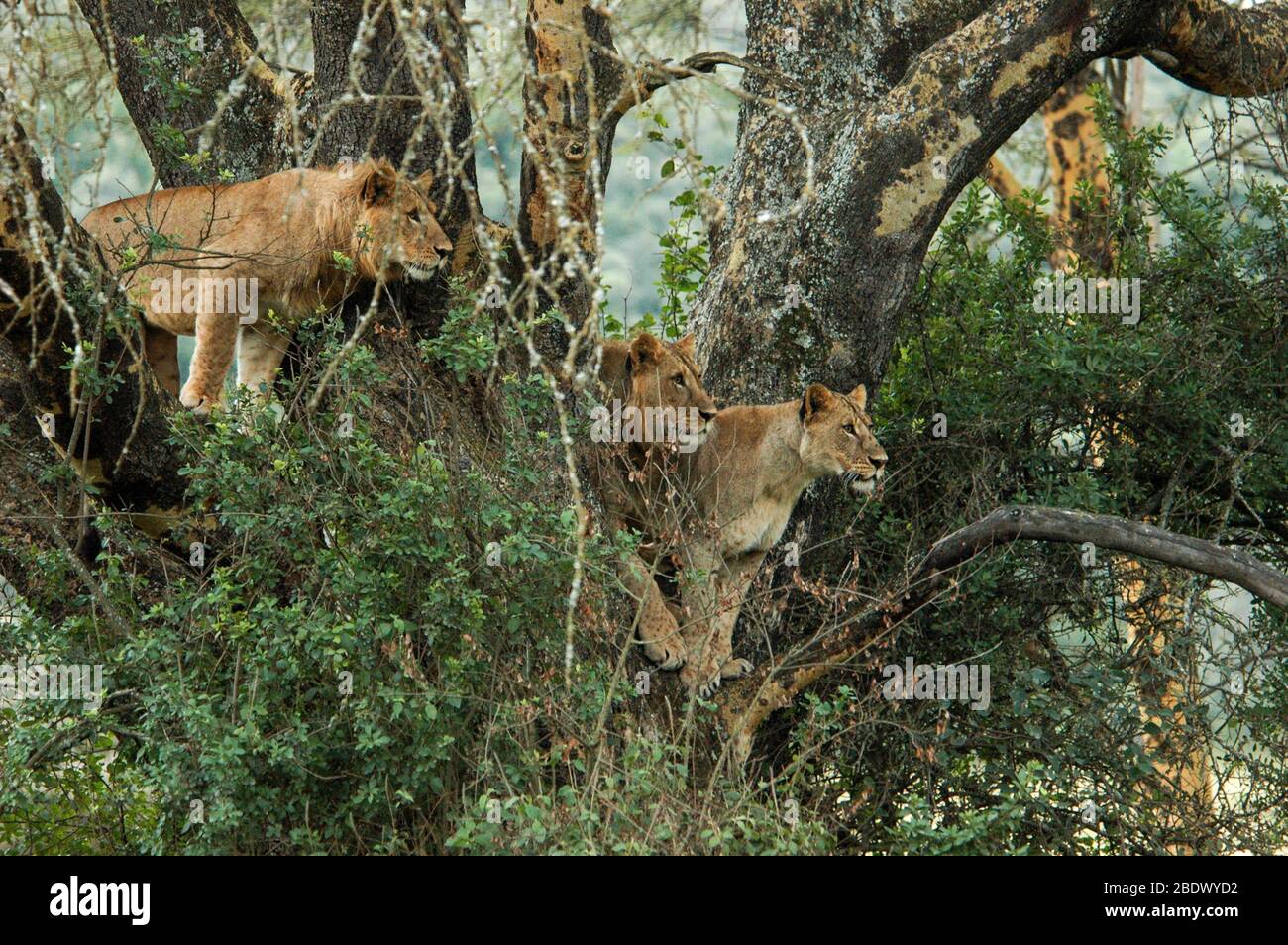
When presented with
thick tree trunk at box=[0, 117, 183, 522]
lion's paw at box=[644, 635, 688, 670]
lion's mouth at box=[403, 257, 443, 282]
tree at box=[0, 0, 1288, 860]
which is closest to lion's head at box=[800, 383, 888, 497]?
tree at box=[0, 0, 1288, 860]

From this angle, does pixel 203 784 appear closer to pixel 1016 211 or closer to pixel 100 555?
pixel 100 555

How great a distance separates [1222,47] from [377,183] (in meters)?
4.32

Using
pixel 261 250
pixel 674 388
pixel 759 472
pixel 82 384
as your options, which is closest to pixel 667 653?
pixel 759 472

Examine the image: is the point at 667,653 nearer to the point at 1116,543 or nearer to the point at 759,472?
the point at 759,472

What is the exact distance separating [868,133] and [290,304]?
271 cm

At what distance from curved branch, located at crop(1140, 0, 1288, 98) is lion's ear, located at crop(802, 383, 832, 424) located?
2564 millimetres

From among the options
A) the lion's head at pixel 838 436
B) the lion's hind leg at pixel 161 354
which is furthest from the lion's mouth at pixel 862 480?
the lion's hind leg at pixel 161 354

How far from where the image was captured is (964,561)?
593 cm

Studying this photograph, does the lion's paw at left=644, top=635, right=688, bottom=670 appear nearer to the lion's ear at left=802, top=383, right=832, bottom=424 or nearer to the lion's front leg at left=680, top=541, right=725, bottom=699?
the lion's front leg at left=680, top=541, right=725, bottom=699

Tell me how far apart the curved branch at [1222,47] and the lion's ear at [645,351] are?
9.64 ft

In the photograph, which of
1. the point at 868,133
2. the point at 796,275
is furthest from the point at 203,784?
the point at 868,133

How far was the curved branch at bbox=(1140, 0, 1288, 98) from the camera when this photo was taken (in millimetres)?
7430

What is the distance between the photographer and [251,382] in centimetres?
665

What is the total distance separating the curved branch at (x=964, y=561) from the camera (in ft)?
18.6
